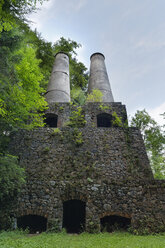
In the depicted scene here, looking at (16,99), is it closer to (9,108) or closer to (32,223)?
(9,108)

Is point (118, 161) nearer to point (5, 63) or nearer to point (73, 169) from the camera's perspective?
point (73, 169)

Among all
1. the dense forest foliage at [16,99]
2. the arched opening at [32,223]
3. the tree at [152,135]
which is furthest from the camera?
the tree at [152,135]

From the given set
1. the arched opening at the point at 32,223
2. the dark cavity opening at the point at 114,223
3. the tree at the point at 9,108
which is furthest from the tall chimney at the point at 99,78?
the arched opening at the point at 32,223

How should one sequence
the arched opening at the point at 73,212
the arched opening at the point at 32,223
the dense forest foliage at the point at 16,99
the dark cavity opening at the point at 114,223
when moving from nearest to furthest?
the dense forest foliage at the point at 16,99, the dark cavity opening at the point at 114,223, the arched opening at the point at 32,223, the arched opening at the point at 73,212

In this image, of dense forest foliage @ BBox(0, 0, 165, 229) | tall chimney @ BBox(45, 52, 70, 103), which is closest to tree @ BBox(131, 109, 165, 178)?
dense forest foliage @ BBox(0, 0, 165, 229)

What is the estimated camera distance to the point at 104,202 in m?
6.21

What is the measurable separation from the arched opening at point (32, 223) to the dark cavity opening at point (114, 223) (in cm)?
251

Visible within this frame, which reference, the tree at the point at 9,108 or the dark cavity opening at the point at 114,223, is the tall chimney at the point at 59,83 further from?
the dark cavity opening at the point at 114,223

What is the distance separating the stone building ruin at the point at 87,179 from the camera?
5.98 m

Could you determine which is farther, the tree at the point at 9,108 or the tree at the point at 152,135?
the tree at the point at 152,135

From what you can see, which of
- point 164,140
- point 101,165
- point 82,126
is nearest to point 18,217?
point 101,165

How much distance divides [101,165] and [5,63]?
582 cm

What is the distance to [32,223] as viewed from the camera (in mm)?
6730

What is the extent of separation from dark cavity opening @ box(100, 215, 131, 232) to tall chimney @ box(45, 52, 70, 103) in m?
8.50
